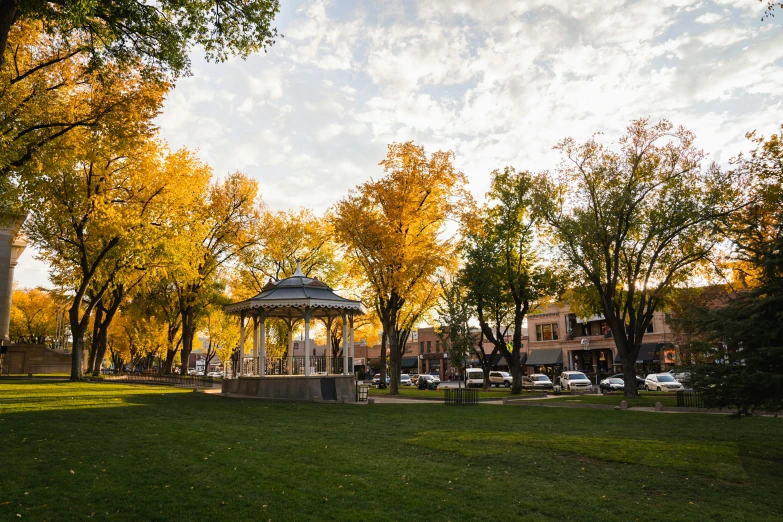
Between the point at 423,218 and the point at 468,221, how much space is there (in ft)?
8.22

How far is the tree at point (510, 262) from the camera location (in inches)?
1517

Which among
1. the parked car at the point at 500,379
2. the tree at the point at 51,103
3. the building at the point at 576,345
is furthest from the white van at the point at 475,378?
the tree at the point at 51,103

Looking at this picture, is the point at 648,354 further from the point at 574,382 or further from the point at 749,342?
the point at 749,342

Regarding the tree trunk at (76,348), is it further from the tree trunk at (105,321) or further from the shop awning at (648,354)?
the shop awning at (648,354)

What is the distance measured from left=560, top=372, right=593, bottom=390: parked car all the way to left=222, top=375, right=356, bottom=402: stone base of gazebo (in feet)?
80.8

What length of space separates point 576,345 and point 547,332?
4849mm

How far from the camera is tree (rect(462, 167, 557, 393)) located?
126ft

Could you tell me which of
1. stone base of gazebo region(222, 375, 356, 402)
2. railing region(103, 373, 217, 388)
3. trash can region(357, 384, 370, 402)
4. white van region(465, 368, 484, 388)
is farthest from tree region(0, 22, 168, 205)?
white van region(465, 368, 484, 388)

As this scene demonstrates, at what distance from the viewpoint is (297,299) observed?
23891mm

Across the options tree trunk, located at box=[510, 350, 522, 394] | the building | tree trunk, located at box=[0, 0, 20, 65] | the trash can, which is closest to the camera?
tree trunk, located at box=[0, 0, 20, 65]

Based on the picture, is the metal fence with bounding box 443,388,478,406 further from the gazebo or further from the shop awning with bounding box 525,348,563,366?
the shop awning with bounding box 525,348,563,366

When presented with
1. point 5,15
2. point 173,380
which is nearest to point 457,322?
point 173,380

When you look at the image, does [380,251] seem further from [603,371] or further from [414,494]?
[603,371]

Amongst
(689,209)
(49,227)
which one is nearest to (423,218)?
(689,209)
